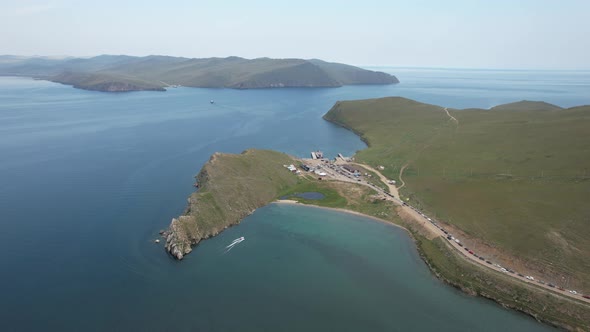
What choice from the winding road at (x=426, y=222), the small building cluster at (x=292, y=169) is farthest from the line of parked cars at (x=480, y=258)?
the small building cluster at (x=292, y=169)

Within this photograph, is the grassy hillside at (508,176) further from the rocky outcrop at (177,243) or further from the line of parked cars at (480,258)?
the rocky outcrop at (177,243)

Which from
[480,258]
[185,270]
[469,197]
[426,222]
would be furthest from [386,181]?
[185,270]

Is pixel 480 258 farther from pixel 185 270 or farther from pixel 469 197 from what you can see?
pixel 185 270

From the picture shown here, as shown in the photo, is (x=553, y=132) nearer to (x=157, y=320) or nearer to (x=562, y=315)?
(x=562, y=315)

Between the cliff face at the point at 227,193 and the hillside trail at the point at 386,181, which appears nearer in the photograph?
the cliff face at the point at 227,193

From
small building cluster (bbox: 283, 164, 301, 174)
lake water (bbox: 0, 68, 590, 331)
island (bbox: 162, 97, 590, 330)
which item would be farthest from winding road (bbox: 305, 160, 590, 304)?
small building cluster (bbox: 283, 164, 301, 174)

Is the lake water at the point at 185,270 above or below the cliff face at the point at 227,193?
below

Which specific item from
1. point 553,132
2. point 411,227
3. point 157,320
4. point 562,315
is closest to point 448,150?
point 553,132
